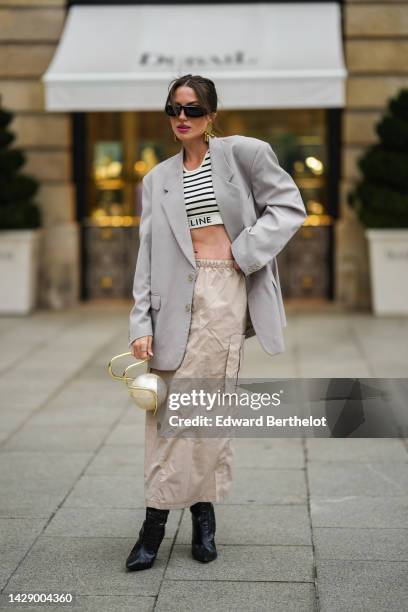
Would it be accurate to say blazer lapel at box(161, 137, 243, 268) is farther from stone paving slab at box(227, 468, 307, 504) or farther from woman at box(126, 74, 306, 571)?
stone paving slab at box(227, 468, 307, 504)

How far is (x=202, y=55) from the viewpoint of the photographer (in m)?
11.0

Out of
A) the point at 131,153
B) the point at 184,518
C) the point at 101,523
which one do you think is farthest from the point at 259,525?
the point at 131,153

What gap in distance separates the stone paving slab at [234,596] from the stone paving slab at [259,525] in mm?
475

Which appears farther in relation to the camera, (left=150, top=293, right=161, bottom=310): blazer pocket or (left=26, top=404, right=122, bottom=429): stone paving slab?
(left=26, top=404, right=122, bottom=429): stone paving slab

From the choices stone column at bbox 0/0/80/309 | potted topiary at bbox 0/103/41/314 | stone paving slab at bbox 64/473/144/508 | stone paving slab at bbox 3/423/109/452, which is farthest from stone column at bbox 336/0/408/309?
stone paving slab at bbox 64/473/144/508

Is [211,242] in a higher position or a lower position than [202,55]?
lower

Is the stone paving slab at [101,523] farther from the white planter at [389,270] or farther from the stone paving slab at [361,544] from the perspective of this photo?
the white planter at [389,270]

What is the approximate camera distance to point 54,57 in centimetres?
1173

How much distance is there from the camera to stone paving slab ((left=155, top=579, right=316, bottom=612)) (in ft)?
11.9

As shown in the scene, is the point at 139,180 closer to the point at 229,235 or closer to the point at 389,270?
the point at 389,270

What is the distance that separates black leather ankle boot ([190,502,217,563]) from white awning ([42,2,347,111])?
6.97 meters

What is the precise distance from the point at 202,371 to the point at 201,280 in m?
0.37

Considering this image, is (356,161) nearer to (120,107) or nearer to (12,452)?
(120,107)

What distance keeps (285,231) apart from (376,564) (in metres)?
1.39
